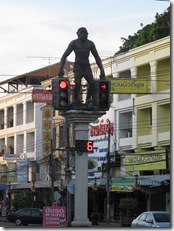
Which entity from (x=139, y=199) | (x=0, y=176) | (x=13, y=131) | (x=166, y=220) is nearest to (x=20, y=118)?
(x=13, y=131)

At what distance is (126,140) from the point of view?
135 ft

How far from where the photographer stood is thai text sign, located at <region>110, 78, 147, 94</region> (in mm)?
35750

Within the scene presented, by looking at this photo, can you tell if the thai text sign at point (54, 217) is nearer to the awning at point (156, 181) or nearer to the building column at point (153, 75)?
the awning at point (156, 181)

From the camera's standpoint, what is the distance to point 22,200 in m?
38.2

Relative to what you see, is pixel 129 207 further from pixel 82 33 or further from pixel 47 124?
pixel 82 33

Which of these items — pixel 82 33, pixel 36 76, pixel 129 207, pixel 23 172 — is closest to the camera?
pixel 82 33

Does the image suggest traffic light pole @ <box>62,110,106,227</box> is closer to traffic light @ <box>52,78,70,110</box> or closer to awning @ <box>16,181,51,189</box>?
traffic light @ <box>52,78,70,110</box>

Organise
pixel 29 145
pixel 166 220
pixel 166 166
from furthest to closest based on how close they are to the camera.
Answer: pixel 29 145 → pixel 166 166 → pixel 166 220

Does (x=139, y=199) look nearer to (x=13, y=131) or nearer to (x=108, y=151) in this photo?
(x=108, y=151)

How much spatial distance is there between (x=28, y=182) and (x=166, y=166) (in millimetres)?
10725

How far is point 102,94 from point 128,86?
19.2m

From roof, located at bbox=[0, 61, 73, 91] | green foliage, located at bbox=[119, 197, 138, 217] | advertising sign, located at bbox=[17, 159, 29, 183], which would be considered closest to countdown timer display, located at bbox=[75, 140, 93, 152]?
green foliage, located at bbox=[119, 197, 138, 217]

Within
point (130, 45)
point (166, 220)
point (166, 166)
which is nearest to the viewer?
point (166, 220)

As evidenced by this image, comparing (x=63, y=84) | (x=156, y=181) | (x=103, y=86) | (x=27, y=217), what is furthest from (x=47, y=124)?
(x=63, y=84)
